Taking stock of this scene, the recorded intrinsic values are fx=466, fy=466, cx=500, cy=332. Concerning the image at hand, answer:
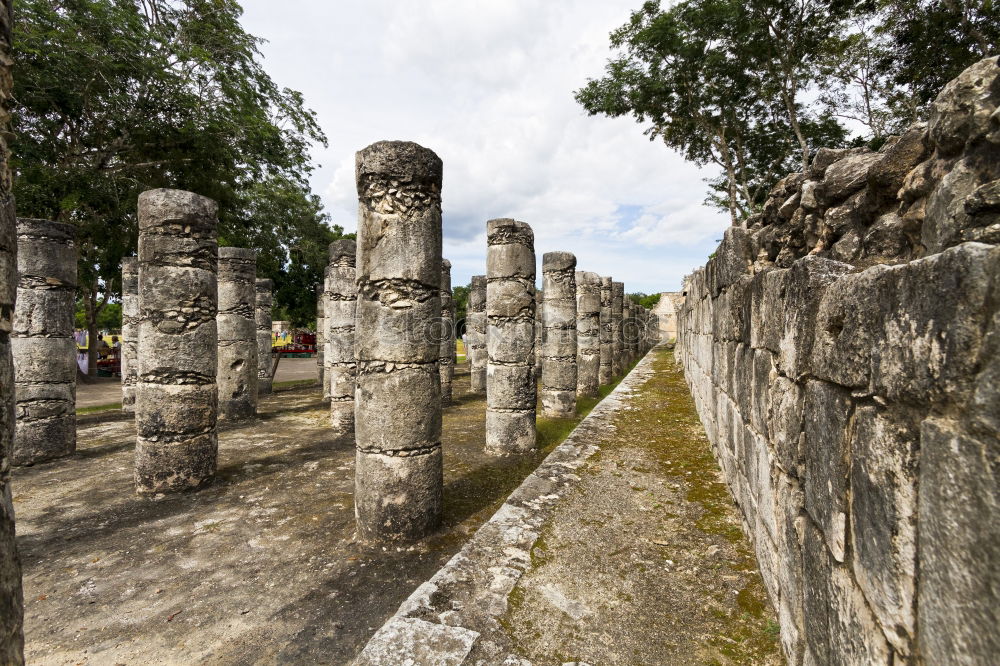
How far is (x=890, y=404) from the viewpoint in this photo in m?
1.36

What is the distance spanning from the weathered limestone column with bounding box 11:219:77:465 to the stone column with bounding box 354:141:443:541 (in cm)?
677

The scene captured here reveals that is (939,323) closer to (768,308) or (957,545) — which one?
(957,545)

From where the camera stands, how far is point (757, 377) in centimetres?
318

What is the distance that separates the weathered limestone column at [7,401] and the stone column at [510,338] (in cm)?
669

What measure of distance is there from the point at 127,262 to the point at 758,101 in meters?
22.0

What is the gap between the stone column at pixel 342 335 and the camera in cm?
1019

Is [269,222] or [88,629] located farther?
[269,222]

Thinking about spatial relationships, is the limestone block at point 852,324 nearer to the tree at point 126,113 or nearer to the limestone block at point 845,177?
the limestone block at point 845,177

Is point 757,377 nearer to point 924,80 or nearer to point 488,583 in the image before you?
point 488,583

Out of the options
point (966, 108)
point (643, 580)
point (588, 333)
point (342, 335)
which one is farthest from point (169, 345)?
point (588, 333)

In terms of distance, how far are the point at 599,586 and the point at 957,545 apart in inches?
94.6

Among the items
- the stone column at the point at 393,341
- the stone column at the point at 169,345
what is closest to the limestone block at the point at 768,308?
the stone column at the point at 393,341

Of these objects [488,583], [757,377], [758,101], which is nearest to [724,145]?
[758,101]

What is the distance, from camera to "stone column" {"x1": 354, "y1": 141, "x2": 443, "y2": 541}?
499 centimetres
